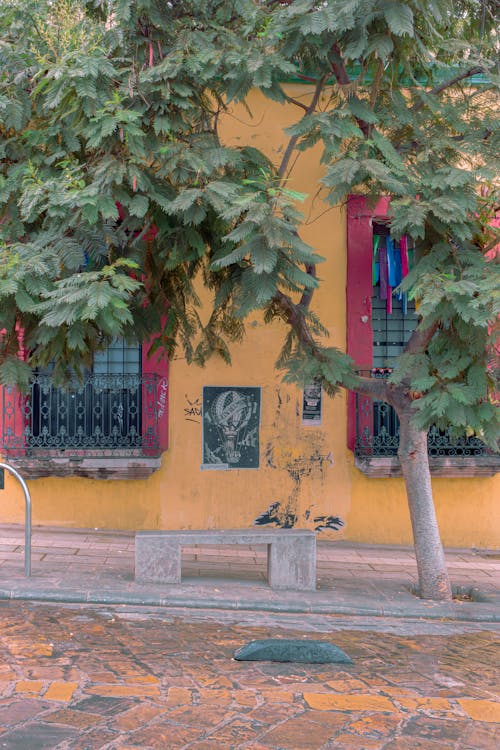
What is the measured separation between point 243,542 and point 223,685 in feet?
9.29

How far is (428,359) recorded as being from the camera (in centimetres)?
789

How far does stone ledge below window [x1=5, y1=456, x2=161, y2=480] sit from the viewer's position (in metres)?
10.5

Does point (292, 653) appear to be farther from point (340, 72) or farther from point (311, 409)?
point (311, 409)

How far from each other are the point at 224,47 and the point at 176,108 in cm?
68

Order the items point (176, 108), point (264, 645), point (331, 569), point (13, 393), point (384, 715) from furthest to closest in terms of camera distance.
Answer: point (13, 393), point (331, 569), point (176, 108), point (264, 645), point (384, 715)

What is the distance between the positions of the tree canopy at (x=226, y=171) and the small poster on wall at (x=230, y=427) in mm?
2835

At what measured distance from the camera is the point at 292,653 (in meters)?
6.00

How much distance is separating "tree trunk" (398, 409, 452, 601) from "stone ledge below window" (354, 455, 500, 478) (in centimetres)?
249

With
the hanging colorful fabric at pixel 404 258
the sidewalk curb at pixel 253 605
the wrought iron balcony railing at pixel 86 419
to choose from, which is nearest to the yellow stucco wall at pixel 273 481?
the wrought iron balcony railing at pixel 86 419

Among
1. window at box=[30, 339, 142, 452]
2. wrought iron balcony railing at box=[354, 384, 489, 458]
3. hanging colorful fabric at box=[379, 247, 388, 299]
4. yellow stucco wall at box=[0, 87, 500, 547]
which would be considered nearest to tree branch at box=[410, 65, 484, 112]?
yellow stucco wall at box=[0, 87, 500, 547]

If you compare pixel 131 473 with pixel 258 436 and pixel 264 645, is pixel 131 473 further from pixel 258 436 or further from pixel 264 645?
pixel 264 645

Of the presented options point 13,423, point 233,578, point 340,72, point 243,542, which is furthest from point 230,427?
point 340,72

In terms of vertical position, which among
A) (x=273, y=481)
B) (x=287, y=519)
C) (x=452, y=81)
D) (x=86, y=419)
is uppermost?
(x=452, y=81)

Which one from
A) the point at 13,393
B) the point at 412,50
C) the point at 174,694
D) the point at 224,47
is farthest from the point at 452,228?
the point at 13,393
